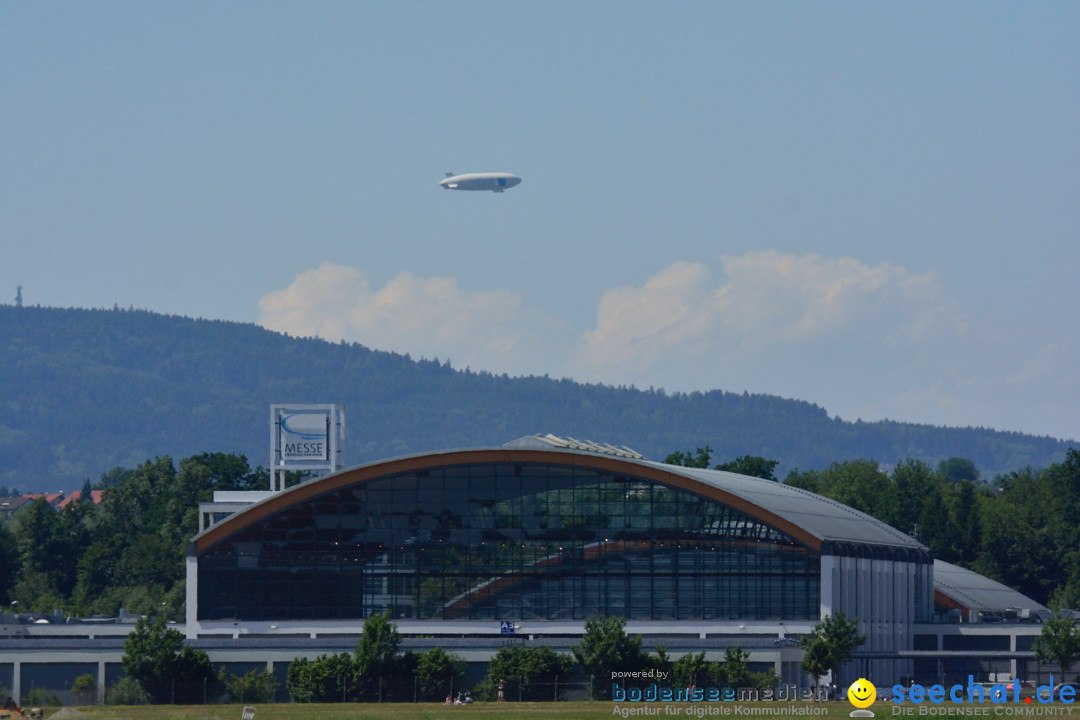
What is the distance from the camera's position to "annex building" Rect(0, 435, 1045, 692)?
12119 cm

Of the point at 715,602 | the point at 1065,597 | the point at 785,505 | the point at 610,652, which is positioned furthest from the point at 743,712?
the point at 1065,597

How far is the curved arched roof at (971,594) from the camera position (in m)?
150

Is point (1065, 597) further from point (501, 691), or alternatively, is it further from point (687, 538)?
point (501, 691)

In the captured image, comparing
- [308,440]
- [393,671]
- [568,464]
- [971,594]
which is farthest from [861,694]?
[971,594]

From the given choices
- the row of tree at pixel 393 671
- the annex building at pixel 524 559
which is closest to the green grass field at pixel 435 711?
the row of tree at pixel 393 671

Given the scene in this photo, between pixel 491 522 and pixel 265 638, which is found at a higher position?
pixel 491 522

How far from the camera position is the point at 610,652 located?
106 m

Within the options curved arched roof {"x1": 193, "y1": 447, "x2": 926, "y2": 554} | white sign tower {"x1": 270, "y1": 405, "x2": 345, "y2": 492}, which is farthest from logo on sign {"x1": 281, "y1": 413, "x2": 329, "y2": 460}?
curved arched roof {"x1": 193, "y1": 447, "x2": 926, "y2": 554}

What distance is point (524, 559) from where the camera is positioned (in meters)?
124

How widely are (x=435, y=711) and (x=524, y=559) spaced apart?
29351 mm

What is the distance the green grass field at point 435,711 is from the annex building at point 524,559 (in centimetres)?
1968

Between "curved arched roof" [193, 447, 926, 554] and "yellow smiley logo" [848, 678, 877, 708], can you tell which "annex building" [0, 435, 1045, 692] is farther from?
"yellow smiley logo" [848, 678, 877, 708]

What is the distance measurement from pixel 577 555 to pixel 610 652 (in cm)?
1761

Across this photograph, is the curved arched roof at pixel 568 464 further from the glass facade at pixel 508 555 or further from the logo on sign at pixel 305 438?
the logo on sign at pixel 305 438
